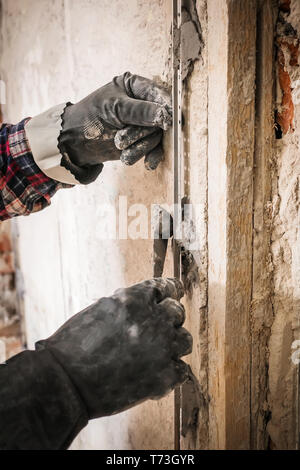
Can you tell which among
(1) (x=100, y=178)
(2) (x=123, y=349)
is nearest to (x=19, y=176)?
(1) (x=100, y=178)

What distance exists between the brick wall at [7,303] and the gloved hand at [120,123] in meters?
2.09

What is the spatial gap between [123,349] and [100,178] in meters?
0.65

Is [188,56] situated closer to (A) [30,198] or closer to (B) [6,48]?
(A) [30,198]

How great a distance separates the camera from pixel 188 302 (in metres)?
0.87

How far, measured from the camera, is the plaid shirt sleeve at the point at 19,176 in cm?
99

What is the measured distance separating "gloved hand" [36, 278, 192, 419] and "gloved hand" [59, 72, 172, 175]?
324 mm

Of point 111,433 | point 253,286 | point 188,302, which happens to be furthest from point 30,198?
point 111,433

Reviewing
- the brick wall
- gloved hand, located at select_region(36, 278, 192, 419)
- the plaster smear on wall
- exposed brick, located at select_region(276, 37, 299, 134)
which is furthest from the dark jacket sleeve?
the brick wall

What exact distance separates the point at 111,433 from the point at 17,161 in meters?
1.04

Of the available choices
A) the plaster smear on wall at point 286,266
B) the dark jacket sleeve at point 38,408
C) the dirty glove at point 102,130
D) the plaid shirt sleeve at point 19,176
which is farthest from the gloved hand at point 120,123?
the dark jacket sleeve at point 38,408

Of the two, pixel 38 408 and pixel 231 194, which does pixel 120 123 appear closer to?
pixel 231 194

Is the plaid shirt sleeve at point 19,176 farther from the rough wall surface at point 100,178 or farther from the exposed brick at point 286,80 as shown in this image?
the exposed brick at point 286,80
